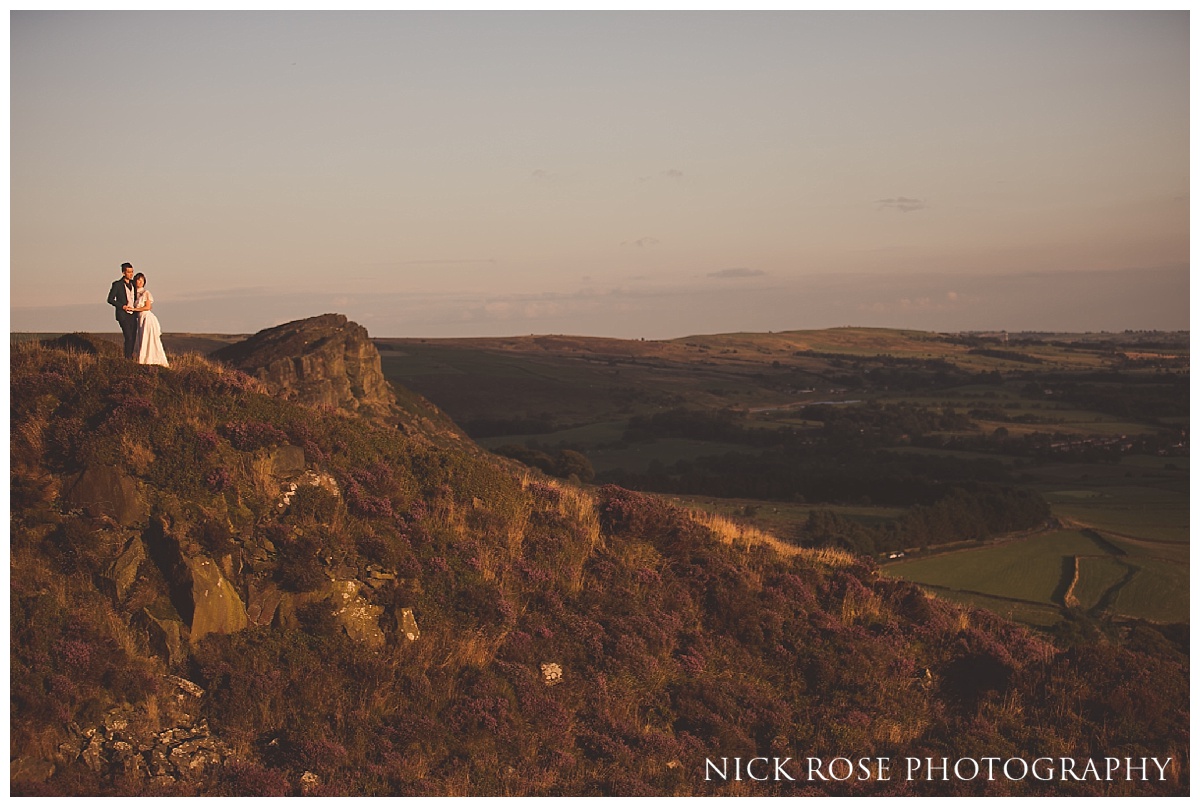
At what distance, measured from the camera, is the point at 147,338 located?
18281mm

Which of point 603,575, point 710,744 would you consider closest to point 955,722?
point 710,744

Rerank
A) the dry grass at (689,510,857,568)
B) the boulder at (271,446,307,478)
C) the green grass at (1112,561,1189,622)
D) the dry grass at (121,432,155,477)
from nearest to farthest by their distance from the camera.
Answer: the dry grass at (121,432,155,477), the boulder at (271,446,307,478), the dry grass at (689,510,857,568), the green grass at (1112,561,1189,622)

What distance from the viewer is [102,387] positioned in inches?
663

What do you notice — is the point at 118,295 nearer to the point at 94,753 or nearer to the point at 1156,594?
the point at 94,753

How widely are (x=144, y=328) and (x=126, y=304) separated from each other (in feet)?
1.61

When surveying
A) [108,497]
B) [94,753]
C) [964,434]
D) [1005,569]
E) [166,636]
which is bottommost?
[964,434]

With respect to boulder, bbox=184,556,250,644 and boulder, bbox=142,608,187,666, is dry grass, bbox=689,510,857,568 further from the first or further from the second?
boulder, bbox=142,608,187,666

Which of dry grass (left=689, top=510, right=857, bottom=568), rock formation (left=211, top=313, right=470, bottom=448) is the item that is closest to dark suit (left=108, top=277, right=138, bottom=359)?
dry grass (left=689, top=510, right=857, bottom=568)

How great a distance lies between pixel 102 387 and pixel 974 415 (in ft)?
404

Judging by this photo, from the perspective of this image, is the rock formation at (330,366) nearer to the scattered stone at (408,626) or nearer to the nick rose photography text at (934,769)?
the scattered stone at (408,626)

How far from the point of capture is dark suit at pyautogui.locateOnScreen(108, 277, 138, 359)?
1825 centimetres

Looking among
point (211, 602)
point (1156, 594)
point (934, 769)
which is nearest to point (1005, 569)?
point (1156, 594)
